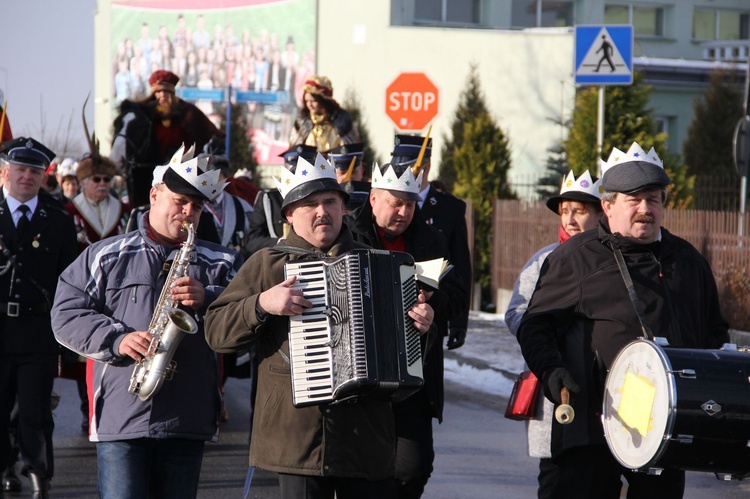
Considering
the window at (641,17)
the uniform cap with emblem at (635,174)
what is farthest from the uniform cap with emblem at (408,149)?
the window at (641,17)

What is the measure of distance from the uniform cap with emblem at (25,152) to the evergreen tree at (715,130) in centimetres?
2577

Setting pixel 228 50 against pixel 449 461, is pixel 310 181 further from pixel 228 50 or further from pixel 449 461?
pixel 228 50

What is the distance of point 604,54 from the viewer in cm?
1264

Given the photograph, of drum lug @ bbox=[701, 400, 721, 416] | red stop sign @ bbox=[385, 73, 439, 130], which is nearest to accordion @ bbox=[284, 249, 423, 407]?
drum lug @ bbox=[701, 400, 721, 416]

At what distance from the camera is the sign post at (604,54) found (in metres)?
12.6

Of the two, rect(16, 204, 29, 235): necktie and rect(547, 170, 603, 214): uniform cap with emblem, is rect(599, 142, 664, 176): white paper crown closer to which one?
rect(547, 170, 603, 214): uniform cap with emblem

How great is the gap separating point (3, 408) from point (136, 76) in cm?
4679

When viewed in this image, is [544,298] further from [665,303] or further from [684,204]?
[684,204]

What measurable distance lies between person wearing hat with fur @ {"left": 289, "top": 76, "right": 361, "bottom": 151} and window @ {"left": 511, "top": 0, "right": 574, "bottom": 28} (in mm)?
38650

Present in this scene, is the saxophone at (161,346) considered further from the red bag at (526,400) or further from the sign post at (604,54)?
the sign post at (604,54)

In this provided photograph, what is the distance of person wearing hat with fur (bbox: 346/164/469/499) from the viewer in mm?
5988

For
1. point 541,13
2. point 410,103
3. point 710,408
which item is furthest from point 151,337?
point 541,13

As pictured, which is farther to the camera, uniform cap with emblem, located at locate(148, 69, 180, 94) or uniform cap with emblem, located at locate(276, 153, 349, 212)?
uniform cap with emblem, located at locate(148, 69, 180, 94)

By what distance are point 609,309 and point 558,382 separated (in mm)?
406
